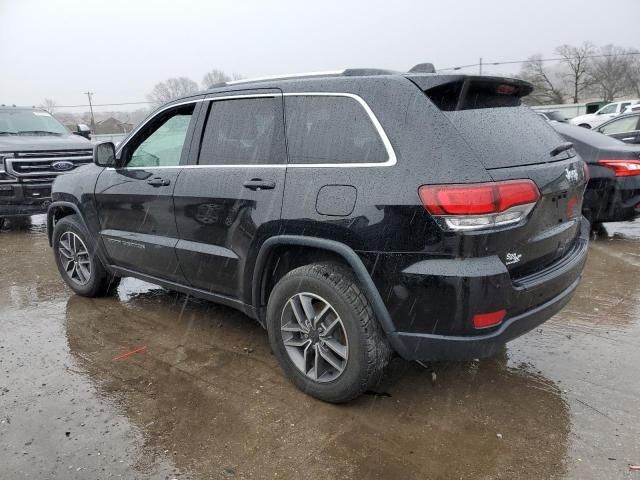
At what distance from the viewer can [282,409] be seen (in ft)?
9.60

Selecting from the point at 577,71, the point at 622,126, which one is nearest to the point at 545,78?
the point at 577,71

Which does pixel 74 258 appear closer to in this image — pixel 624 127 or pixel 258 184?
pixel 258 184

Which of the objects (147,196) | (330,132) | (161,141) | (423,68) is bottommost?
(147,196)

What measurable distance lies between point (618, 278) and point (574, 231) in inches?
89.5

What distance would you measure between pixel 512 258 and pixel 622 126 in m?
9.17

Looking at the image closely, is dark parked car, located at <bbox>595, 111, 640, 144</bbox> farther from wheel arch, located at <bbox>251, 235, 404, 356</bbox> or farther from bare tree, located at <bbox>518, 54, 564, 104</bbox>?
bare tree, located at <bbox>518, 54, 564, 104</bbox>

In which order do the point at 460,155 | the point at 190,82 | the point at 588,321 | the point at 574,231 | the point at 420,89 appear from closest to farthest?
Result: the point at 460,155 < the point at 420,89 < the point at 574,231 < the point at 588,321 < the point at 190,82

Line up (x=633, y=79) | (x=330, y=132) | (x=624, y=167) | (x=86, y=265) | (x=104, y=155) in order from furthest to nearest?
(x=633, y=79) → (x=624, y=167) → (x=86, y=265) → (x=104, y=155) → (x=330, y=132)

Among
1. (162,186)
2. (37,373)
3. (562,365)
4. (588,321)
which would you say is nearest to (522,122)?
(562,365)

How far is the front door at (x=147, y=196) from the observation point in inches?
147

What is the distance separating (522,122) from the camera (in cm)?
293

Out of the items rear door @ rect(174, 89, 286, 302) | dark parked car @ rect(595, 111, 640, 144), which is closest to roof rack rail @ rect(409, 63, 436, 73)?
rear door @ rect(174, 89, 286, 302)

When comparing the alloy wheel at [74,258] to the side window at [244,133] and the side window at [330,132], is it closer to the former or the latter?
the side window at [244,133]

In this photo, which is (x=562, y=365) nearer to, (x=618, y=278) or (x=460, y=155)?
(x=460, y=155)
